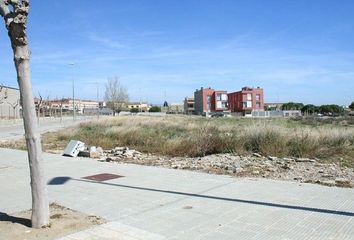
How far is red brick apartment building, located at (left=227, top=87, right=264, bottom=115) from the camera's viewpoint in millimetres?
122688

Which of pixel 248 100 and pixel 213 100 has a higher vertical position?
pixel 213 100

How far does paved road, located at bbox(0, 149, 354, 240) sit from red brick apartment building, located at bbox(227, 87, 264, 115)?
11451 centimetres

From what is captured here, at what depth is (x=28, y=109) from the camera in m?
5.56

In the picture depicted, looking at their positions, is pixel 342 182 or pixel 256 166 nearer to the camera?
pixel 342 182

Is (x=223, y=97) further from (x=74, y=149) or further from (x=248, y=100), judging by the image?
(x=74, y=149)

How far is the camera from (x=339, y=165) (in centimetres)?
1106

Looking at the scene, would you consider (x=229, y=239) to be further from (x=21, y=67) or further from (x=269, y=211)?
(x=21, y=67)

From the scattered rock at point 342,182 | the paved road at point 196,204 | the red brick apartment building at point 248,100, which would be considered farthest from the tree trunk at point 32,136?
the red brick apartment building at point 248,100

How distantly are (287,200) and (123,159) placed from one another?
7.31m

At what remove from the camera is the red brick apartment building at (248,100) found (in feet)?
403

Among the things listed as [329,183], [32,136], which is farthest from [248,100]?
[32,136]

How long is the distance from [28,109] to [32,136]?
14.6 inches

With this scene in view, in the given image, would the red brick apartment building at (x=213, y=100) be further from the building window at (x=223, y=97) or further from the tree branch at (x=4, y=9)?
the tree branch at (x=4, y=9)

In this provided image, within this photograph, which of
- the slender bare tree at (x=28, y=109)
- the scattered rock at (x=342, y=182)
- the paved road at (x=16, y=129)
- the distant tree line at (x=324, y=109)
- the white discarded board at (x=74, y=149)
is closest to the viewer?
the slender bare tree at (x=28, y=109)
